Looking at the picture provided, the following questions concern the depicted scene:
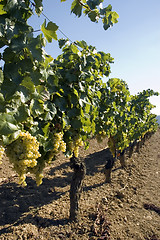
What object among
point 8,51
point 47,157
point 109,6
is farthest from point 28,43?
point 47,157

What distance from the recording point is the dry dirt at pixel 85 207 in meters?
4.67

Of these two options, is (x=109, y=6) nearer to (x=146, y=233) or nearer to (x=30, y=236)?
(x=30, y=236)

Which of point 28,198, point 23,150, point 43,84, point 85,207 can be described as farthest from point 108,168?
point 23,150

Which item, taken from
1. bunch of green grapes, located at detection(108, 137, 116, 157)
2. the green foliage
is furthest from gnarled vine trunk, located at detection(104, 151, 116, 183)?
the green foliage

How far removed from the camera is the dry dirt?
467 centimetres

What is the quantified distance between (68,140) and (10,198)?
4.03 meters

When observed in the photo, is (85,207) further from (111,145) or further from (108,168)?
(111,145)

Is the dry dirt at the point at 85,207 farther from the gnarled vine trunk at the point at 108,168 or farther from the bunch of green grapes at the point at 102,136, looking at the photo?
the bunch of green grapes at the point at 102,136

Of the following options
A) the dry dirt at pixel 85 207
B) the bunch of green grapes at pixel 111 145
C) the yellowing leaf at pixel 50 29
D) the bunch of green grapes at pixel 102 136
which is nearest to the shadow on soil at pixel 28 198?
the dry dirt at pixel 85 207

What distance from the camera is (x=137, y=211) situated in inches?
234

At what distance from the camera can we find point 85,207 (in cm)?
576

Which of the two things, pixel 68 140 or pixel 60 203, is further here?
pixel 60 203

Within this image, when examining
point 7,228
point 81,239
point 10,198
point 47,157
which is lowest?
point 81,239

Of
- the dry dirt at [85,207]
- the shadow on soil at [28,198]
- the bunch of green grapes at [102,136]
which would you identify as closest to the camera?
the dry dirt at [85,207]
